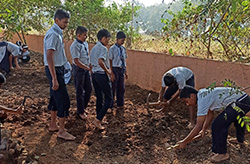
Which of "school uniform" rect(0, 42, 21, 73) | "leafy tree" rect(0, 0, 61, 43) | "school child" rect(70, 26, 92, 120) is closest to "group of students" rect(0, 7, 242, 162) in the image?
"school child" rect(70, 26, 92, 120)

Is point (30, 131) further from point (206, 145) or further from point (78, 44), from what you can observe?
point (206, 145)

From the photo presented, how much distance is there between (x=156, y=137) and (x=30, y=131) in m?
1.94

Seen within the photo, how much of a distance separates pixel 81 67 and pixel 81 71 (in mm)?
110

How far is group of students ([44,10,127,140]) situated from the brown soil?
200 millimetres

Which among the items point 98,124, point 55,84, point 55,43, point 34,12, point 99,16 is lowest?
point 98,124

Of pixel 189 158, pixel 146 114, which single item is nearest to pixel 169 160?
pixel 189 158

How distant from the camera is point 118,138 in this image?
3.74m

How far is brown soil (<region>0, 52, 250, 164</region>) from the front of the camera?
10.6ft

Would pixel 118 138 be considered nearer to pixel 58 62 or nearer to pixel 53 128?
pixel 53 128

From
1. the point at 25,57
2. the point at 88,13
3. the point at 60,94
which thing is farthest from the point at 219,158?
the point at 25,57

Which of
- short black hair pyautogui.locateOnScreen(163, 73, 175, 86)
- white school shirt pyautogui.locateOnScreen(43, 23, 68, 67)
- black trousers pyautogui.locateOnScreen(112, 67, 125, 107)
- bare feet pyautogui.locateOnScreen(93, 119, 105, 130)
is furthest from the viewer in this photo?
black trousers pyautogui.locateOnScreen(112, 67, 125, 107)

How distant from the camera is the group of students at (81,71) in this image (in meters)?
3.24

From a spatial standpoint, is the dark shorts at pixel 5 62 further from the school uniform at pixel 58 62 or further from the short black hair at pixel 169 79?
the short black hair at pixel 169 79

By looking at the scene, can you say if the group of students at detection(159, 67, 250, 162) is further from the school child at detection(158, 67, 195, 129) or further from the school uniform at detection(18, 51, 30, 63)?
the school uniform at detection(18, 51, 30, 63)
